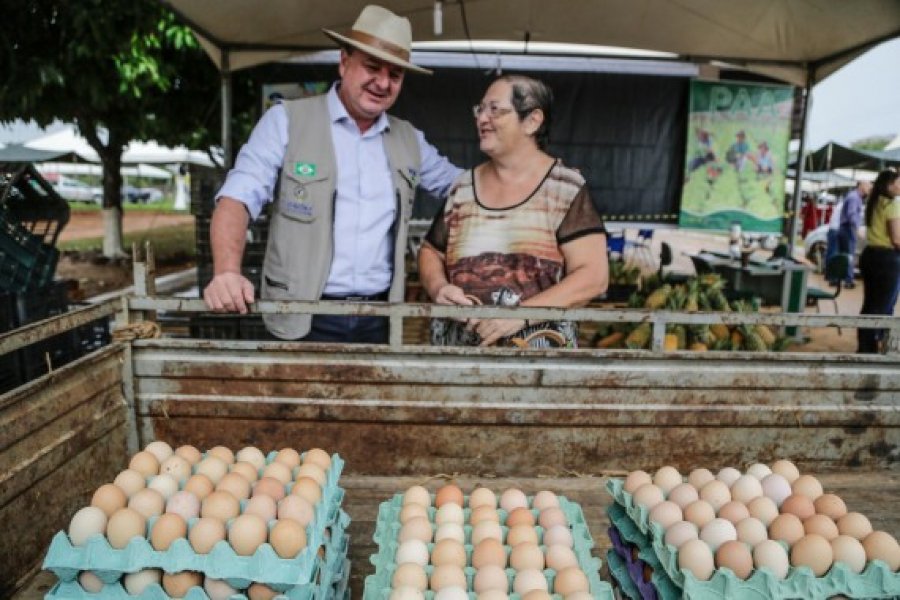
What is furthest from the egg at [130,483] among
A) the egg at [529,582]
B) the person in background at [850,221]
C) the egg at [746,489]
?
the person in background at [850,221]

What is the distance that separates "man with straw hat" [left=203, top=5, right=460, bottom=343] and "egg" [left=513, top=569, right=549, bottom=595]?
1.68 m

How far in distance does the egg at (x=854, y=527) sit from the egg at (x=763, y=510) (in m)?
0.16

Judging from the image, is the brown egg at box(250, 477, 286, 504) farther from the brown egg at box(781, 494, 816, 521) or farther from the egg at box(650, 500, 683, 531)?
Answer: the brown egg at box(781, 494, 816, 521)

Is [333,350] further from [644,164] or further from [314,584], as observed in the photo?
[644,164]

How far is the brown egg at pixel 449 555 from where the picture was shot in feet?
5.22

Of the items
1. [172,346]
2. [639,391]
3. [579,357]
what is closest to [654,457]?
[639,391]

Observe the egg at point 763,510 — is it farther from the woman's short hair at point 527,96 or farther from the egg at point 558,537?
the woman's short hair at point 527,96

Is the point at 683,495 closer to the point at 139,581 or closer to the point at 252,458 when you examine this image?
the point at 252,458

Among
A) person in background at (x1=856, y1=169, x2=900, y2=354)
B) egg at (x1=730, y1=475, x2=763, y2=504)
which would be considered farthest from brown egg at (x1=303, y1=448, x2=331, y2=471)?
person in background at (x1=856, y1=169, x2=900, y2=354)

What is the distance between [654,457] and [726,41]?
4.73 m

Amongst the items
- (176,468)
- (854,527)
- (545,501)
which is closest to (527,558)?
(545,501)

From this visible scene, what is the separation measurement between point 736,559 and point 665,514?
216 millimetres

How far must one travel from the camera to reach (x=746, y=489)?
74.0 inches

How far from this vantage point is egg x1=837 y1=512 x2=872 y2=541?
66.7 inches
